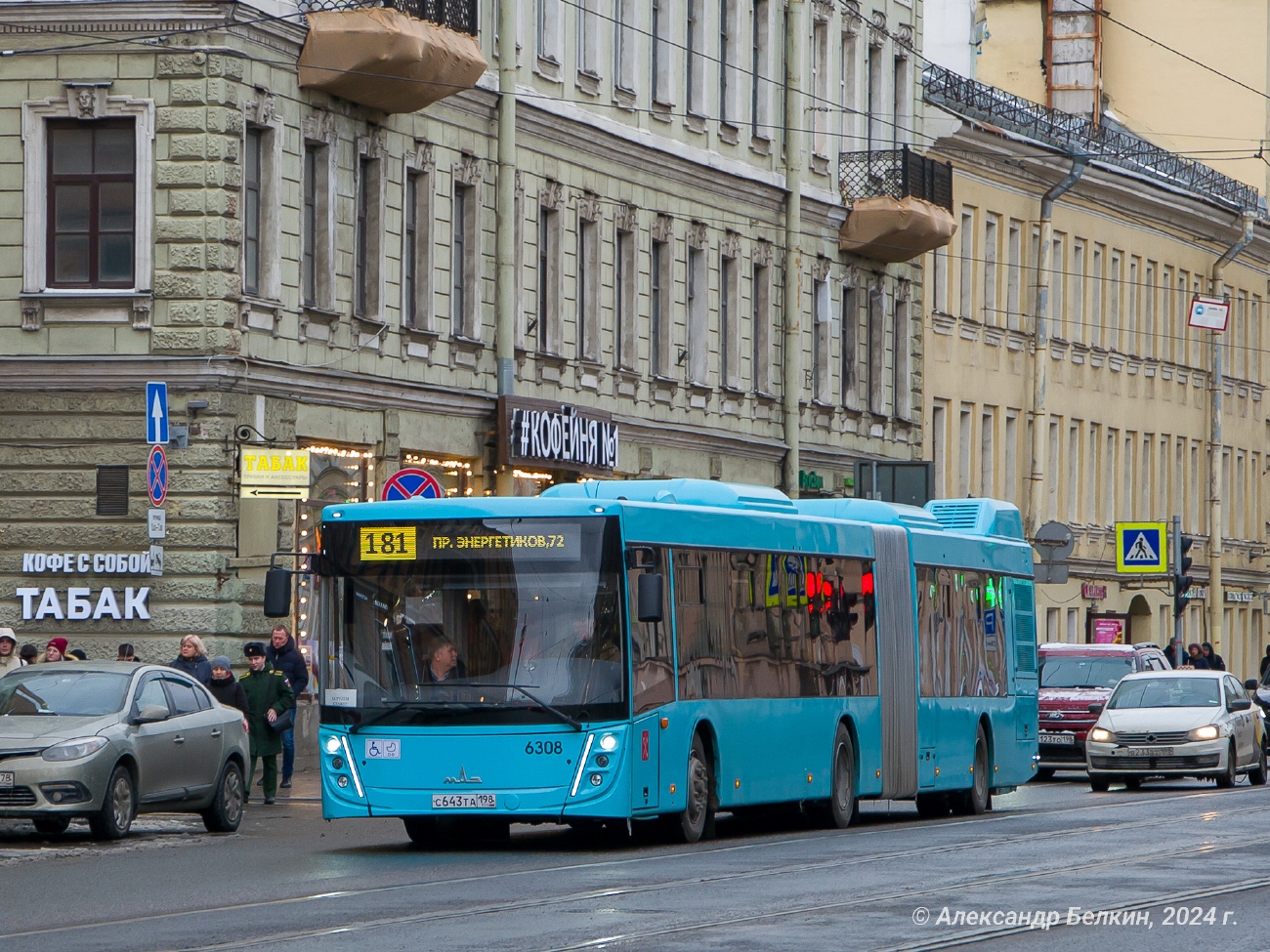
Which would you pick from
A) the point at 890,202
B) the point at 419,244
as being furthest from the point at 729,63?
the point at 419,244

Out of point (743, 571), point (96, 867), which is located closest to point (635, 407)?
point (743, 571)

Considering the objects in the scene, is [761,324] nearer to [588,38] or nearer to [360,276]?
[588,38]

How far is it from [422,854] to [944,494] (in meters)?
33.9

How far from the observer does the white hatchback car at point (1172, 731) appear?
32812 millimetres

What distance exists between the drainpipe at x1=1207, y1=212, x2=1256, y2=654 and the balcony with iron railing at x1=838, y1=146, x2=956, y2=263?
18.3 m

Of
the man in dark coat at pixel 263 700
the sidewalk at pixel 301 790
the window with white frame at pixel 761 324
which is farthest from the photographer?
the window with white frame at pixel 761 324

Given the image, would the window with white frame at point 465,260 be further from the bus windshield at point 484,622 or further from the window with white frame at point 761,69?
the bus windshield at point 484,622

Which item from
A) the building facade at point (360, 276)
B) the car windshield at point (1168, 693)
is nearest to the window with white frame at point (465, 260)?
the building facade at point (360, 276)

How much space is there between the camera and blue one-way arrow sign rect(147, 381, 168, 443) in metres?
28.4

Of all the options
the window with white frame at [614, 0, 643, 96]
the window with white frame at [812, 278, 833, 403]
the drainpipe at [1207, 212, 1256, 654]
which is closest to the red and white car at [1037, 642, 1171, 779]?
the window with white frame at [812, 278, 833, 403]

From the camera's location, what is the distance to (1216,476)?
6638 cm

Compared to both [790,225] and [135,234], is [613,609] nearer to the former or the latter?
[135,234]

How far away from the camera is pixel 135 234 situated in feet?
99.3

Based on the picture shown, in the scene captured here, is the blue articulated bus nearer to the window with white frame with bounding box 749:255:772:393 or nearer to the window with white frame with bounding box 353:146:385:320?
the window with white frame with bounding box 353:146:385:320
